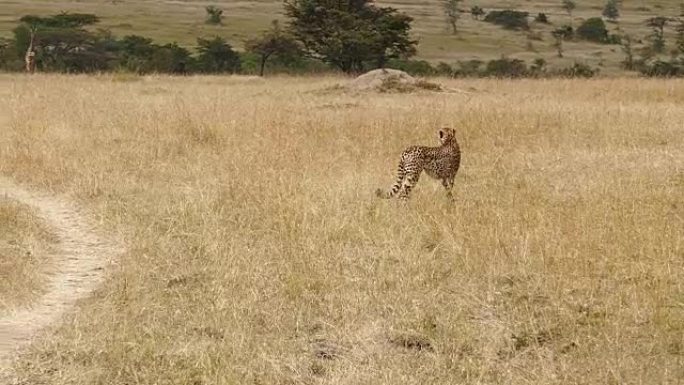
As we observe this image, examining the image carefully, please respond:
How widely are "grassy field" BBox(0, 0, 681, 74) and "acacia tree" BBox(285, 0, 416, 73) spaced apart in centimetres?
1481

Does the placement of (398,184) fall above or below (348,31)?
above

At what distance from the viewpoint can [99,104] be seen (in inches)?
731

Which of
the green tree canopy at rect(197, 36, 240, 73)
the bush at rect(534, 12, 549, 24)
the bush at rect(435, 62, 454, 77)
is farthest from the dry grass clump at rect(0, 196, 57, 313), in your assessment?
the bush at rect(534, 12, 549, 24)

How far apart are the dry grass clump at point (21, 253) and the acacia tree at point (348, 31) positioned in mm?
26016

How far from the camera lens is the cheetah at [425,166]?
30.3 feet

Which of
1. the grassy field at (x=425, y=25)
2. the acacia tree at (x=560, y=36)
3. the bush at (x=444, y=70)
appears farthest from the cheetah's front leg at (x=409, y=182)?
the acacia tree at (x=560, y=36)

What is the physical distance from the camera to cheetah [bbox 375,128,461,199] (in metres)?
9.23

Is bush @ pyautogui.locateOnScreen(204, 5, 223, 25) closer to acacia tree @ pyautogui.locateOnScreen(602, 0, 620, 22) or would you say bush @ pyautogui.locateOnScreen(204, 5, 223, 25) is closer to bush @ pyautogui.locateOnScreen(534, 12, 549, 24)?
bush @ pyautogui.locateOnScreen(534, 12, 549, 24)

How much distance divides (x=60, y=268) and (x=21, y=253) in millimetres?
381

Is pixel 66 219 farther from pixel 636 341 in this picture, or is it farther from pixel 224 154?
pixel 636 341

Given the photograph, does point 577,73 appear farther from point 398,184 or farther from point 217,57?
point 398,184

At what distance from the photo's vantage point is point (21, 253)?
24.1ft

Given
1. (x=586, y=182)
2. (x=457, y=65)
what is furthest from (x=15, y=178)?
(x=457, y=65)

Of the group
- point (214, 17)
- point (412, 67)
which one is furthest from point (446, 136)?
point (214, 17)
